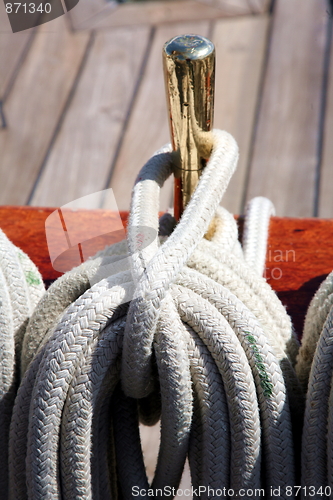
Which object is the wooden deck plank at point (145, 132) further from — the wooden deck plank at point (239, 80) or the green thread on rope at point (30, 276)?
the green thread on rope at point (30, 276)

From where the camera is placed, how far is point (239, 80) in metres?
1.83

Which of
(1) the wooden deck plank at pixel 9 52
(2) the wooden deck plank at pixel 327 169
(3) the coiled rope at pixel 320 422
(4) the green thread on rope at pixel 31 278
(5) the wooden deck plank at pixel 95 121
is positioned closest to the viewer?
(3) the coiled rope at pixel 320 422

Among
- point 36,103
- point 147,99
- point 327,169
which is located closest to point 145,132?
point 147,99

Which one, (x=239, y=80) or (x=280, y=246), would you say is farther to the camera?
(x=239, y=80)

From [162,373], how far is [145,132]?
1301 mm

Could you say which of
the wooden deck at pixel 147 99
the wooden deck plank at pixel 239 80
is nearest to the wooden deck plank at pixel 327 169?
the wooden deck at pixel 147 99

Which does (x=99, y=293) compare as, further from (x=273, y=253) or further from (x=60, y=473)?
(x=273, y=253)

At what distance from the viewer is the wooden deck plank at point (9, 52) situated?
6.39 ft

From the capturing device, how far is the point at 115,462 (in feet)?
2.02

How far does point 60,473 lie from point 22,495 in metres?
0.07

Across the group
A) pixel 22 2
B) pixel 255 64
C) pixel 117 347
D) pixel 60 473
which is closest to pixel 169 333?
pixel 117 347

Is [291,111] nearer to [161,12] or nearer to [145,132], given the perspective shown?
[145,132]

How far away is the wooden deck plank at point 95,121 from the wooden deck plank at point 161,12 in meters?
0.06

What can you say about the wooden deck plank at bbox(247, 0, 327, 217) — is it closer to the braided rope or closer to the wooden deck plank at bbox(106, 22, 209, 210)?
the wooden deck plank at bbox(106, 22, 209, 210)
